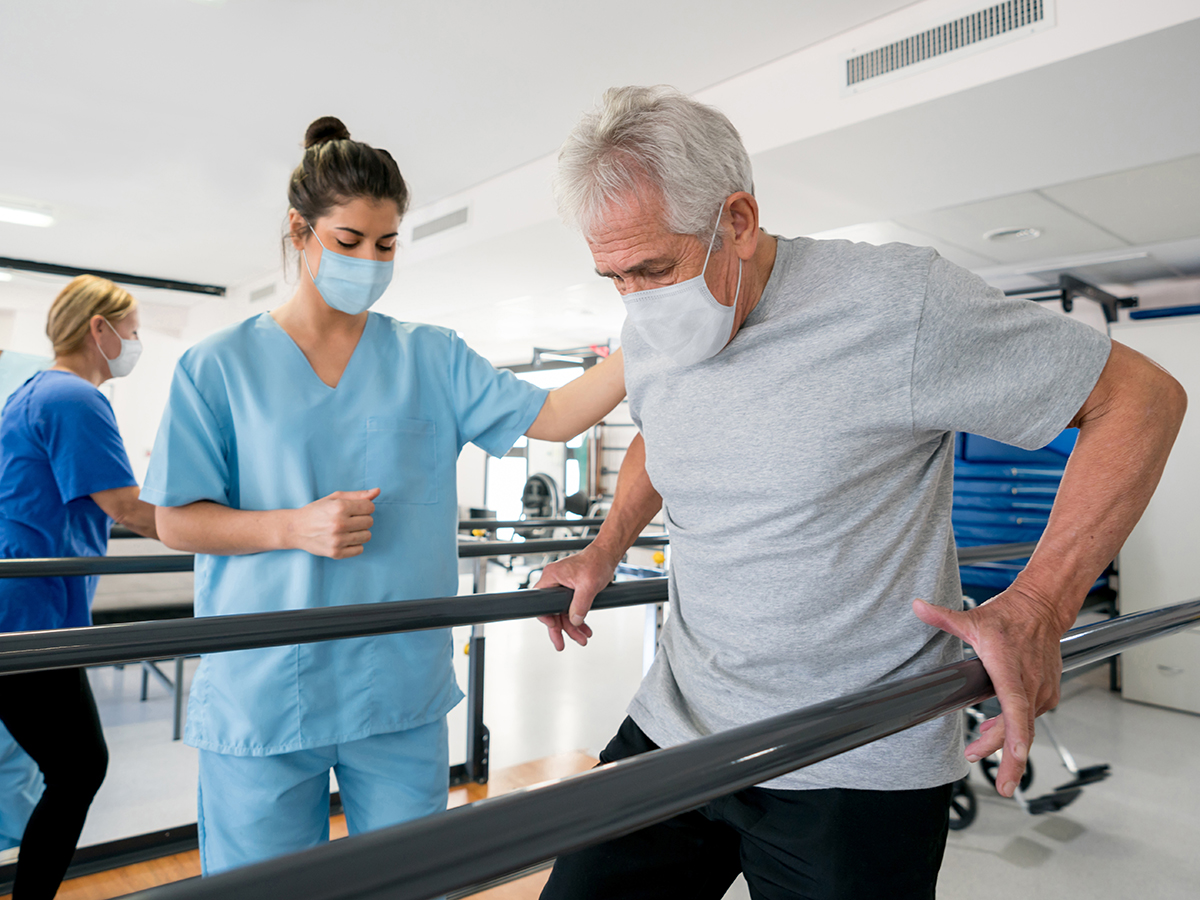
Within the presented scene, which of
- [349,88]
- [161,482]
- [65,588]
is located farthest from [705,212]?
[349,88]

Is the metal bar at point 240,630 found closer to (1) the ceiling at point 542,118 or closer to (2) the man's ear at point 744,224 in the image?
(2) the man's ear at point 744,224

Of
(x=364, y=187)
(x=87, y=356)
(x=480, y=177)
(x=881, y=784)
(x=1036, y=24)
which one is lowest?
(x=881, y=784)

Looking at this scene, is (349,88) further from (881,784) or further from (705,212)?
(881,784)

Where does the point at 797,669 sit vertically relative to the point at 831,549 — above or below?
below

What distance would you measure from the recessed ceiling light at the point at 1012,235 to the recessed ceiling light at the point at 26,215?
6726 millimetres

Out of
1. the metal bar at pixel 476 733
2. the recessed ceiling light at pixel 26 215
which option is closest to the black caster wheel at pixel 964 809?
the metal bar at pixel 476 733

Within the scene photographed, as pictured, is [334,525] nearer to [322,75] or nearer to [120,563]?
[120,563]

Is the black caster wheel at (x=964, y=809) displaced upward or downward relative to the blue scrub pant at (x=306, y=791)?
downward

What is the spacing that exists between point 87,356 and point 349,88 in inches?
92.6

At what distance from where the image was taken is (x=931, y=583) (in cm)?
90

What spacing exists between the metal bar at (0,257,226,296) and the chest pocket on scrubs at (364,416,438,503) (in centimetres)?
800

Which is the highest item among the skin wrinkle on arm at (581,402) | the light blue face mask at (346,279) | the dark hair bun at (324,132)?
the dark hair bun at (324,132)

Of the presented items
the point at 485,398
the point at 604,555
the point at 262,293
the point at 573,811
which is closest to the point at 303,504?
the point at 485,398

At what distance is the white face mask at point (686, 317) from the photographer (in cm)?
92
